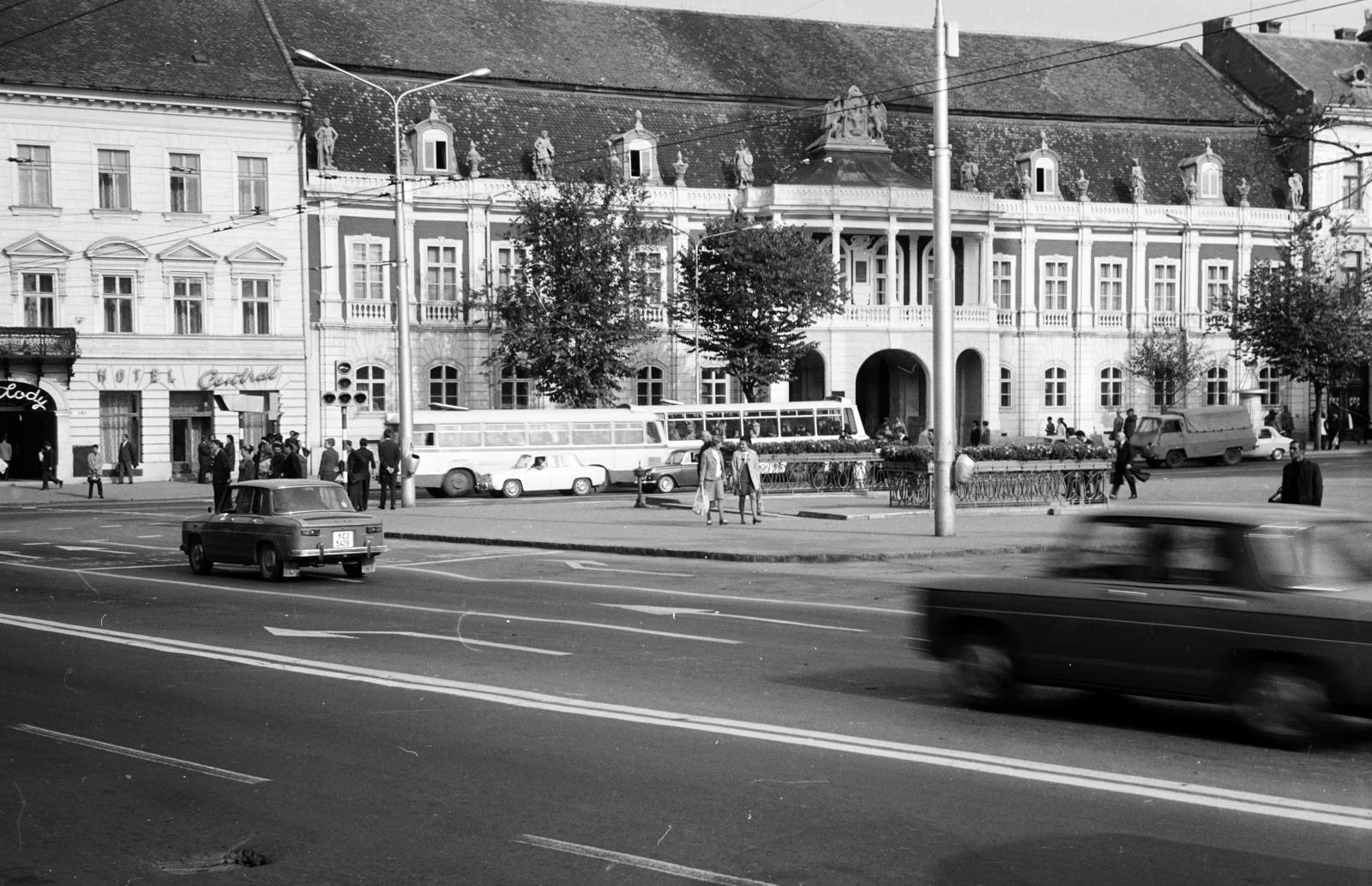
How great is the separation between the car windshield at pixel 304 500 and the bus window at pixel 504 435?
26784 mm

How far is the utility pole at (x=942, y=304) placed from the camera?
958 inches

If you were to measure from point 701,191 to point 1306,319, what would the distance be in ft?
77.5

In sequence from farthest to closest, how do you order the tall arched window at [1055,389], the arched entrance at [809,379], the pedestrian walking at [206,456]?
the tall arched window at [1055,389]
the arched entrance at [809,379]
the pedestrian walking at [206,456]

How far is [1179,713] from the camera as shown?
34.4 feet

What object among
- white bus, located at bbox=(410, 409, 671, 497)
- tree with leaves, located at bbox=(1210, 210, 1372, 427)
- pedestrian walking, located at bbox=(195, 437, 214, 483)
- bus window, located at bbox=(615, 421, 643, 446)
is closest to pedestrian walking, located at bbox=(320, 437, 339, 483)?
pedestrian walking, located at bbox=(195, 437, 214, 483)

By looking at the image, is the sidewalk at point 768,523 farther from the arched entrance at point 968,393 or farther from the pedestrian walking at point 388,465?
the arched entrance at point 968,393

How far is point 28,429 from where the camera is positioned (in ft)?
→ 168

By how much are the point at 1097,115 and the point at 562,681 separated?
203 feet

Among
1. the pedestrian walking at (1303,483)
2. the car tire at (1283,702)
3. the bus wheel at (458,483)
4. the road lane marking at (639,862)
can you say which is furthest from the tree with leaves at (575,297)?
the road lane marking at (639,862)

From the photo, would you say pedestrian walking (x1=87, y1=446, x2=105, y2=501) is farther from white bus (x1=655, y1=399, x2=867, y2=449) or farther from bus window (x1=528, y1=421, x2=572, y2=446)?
white bus (x1=655, y1=399, x2=867, y2=449)

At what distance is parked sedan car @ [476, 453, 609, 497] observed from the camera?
154ft

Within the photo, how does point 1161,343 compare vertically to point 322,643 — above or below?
above

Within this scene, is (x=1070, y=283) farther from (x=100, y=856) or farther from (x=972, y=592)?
(x=100, y=856)

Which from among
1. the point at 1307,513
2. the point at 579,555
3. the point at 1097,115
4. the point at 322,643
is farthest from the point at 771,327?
the point at 1307,513
